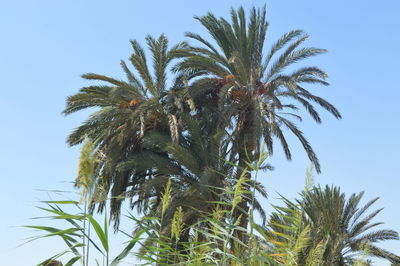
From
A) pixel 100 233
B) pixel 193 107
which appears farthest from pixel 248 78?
pixel 100 233

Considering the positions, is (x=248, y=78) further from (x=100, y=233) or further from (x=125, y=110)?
(x=100, y=233)

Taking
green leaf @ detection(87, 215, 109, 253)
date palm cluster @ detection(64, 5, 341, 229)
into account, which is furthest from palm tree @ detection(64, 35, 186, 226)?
green leaf @ detection(87, 215, 109, 253)

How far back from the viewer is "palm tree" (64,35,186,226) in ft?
76.0

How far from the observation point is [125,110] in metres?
23.6

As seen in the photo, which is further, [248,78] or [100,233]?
[248,78]

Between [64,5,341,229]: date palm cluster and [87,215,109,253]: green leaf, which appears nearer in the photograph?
[87,215,109,253]: green leaf

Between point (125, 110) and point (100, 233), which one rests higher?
point (125, 110)

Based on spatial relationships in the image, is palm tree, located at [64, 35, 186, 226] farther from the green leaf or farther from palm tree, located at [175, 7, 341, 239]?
the green leaf

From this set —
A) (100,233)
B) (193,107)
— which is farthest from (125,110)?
(100,233)

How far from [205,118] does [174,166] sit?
8.73 feet

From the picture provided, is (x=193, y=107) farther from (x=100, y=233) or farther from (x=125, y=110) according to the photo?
(x=100, y=233)

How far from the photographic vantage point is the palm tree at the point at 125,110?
23.2 m

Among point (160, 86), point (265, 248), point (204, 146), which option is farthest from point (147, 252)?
point (160, 86)

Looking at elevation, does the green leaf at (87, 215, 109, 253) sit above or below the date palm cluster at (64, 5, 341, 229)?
below
